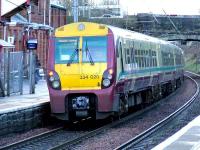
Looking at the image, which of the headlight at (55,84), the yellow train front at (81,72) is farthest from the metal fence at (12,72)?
the headlight at (55,84)

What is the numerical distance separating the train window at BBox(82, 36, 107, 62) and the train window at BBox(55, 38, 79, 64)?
0.26 meters

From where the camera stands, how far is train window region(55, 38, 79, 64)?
689 inches

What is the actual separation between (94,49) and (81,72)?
32.1 inches

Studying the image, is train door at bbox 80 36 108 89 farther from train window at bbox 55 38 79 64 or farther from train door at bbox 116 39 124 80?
train door at bbox 116 39 124 80

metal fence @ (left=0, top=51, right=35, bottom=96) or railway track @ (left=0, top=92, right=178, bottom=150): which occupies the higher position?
metal fence @ (left=0, top=51, right=35, bottom=96)

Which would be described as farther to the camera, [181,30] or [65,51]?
[181,30]

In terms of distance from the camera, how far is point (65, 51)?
17.7m

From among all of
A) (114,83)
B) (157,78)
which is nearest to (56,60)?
(114,83)

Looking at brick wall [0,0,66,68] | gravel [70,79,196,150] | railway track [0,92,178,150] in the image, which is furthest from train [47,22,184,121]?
brick wall [0,0,66,68]

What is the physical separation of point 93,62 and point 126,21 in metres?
47.6

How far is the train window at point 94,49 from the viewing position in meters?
17.3

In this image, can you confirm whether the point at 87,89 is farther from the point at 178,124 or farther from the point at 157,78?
the point at 157,78

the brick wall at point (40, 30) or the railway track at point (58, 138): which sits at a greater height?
the brick wall at point (40, 30)

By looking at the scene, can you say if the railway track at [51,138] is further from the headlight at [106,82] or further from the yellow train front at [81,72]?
the headlight at [106,82]
